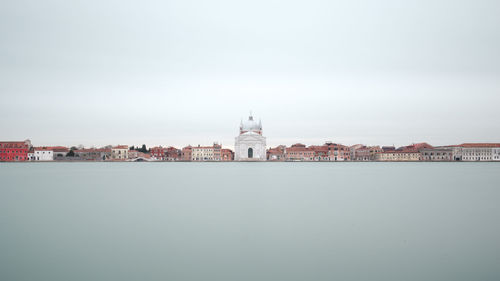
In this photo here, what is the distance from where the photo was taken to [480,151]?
72500 millimetres

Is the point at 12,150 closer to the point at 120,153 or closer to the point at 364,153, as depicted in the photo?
the point at 120,153

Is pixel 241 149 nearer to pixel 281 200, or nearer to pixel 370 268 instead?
pixel 281 200

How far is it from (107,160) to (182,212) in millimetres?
67812

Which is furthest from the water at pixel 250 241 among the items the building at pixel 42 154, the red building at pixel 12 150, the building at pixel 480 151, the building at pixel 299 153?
the building at pixel 480 151

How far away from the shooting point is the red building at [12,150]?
64.1 meters

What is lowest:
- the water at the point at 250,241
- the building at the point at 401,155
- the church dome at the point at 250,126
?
the water at the point at 250,241

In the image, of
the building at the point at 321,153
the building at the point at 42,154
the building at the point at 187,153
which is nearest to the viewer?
the building at the point at 42,154

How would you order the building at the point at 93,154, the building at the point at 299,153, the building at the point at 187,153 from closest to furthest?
1. the building at the point at 93,154
2. the building at the point at 299,153
3. the building at the point at 187,153

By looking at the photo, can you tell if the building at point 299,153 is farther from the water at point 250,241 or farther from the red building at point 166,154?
the water at point 250,241

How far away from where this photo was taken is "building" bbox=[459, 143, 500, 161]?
7169cm

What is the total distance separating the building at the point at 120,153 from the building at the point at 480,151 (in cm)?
5622

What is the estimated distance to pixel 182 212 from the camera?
962 centimetres

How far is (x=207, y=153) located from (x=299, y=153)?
51.3 ft

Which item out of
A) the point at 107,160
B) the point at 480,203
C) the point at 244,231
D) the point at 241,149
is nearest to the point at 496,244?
the point at 244,231
